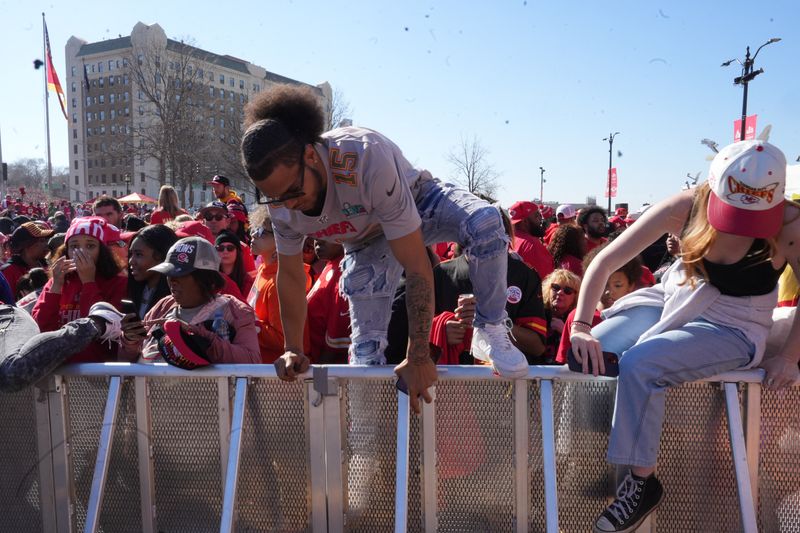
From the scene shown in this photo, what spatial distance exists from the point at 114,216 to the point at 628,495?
7447 mm

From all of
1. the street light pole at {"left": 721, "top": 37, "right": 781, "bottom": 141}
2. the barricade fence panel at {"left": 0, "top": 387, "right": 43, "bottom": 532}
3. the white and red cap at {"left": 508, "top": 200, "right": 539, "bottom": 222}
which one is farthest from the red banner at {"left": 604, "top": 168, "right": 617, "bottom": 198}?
the barricade fence panel at {"left": 0, "top": 387, "right": 43, "bottom": 532}

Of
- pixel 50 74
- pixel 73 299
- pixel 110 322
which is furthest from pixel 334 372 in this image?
pixel 50 74

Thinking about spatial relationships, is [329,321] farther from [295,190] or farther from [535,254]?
[535,254]

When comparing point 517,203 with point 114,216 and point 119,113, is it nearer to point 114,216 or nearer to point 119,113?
point 114,216

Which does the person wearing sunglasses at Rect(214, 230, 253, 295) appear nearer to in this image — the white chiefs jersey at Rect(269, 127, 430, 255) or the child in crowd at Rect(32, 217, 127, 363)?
the child in crowd at Rect(32, 217, 127, 363)

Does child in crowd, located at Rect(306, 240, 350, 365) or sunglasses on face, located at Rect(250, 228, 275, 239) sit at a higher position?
sunglasses on face, located at Rect(250, 228, 275, 239)

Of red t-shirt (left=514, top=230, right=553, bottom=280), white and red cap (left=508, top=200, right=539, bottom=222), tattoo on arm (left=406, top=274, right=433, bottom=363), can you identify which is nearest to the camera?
tattoo on arm (left=406, top=274, right=433, bottom=363)

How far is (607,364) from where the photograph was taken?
2193 millimetres

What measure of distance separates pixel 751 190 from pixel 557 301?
2075 mm

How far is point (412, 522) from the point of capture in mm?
2402

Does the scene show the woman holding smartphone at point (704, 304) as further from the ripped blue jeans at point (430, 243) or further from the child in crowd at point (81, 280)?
the child in crowd at point (81, 280)

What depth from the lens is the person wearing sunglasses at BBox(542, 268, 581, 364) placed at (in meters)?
4.08

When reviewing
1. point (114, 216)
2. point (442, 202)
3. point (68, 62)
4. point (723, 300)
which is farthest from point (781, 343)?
point (68, 62)

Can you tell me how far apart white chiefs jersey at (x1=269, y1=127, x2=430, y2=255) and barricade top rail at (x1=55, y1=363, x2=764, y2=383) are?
587 mm
